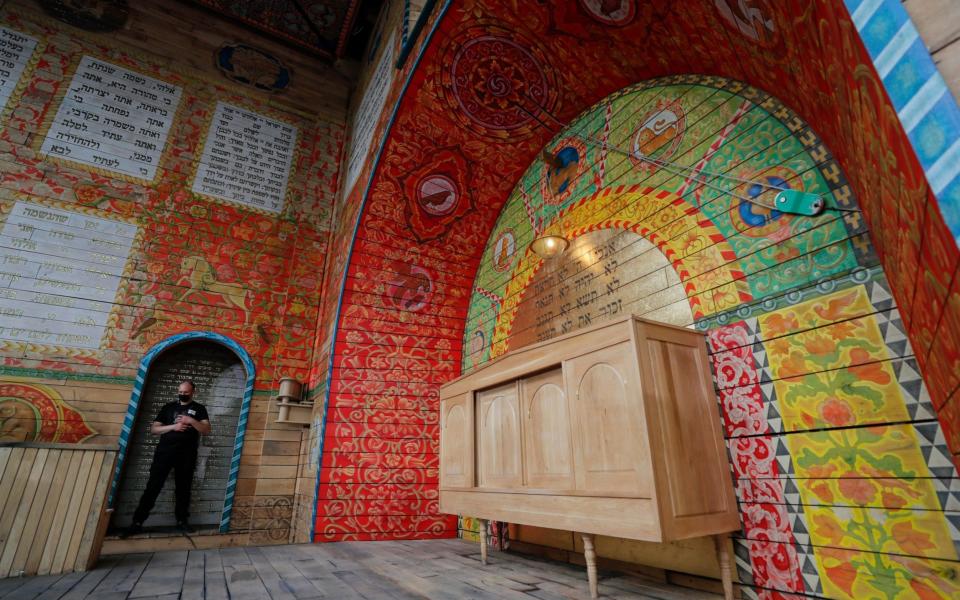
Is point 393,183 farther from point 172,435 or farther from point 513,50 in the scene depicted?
point 172,435

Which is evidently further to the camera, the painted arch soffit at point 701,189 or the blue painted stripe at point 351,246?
the blue painted stripe at point 351,246

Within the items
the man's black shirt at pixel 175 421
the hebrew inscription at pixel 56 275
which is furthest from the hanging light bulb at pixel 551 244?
the hebrew inscription at pixel 56 275

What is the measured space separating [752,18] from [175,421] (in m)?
5.78

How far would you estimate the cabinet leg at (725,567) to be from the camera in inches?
77.0

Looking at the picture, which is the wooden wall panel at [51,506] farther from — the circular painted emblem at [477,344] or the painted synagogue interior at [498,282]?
the circular painted emblem at [477,344]

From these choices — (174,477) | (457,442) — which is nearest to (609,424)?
(457,442)

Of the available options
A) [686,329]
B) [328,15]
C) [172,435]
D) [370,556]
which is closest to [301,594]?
[370,556]

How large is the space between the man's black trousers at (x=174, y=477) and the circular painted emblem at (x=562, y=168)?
461 centimetres

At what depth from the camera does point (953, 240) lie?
78cm

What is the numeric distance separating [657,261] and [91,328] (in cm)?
563

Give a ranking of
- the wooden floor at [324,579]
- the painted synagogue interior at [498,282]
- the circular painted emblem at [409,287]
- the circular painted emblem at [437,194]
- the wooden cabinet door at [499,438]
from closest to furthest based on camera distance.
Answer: the painted synagogue interior at [498,282], the wooden floor at [324,579], the wooden cabinet door at [499,438], the circular painted emblem at [437,194], the circular painted emblem at [409,287]

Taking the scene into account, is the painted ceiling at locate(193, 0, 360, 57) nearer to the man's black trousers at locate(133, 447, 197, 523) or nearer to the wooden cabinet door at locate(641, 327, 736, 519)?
the man's black trousers at locate(133, 447, 197, 523)

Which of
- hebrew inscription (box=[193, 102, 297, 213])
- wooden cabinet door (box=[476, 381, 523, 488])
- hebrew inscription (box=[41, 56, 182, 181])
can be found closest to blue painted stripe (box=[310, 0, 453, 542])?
wooden cabinet door (box=[476, 381, 523, 488])

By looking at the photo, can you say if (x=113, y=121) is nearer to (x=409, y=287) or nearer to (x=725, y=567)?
(x=409, y=287)
